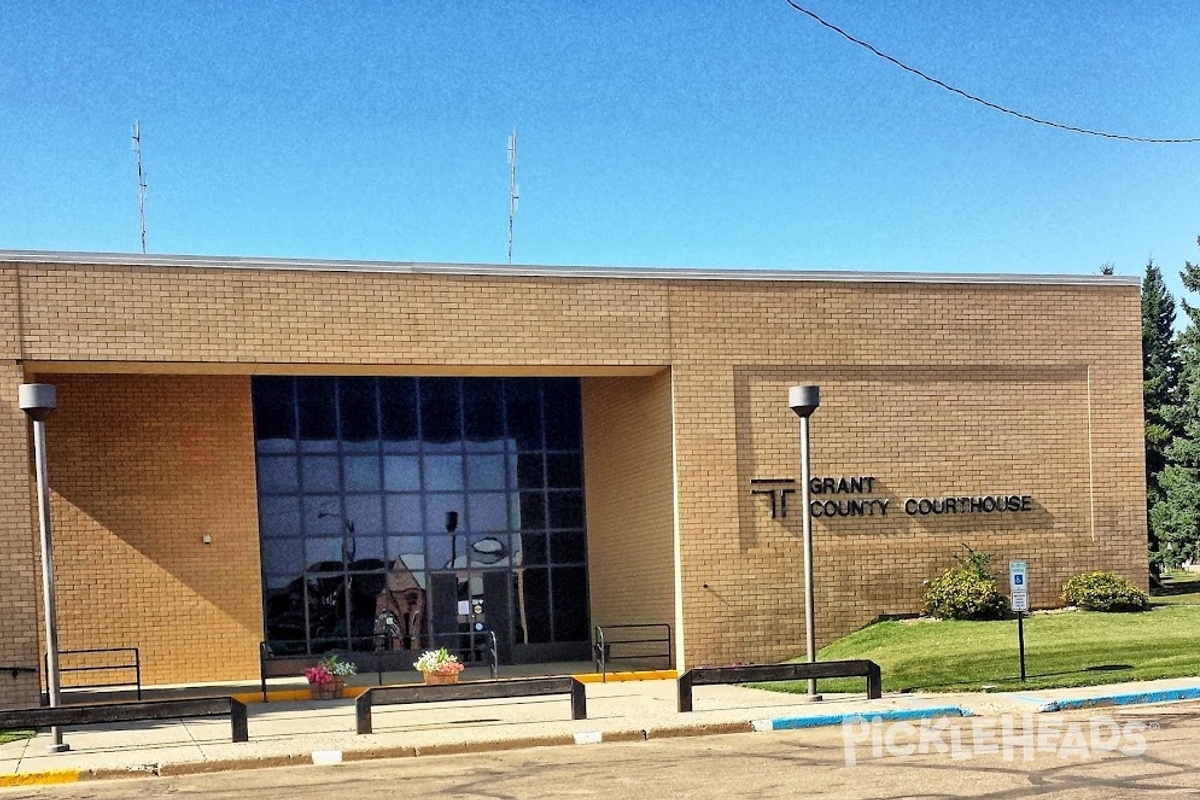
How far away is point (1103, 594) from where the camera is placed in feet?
77.6

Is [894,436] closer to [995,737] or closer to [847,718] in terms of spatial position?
[847,718]

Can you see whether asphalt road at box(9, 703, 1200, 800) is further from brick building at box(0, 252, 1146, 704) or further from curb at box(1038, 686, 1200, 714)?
brick building at box(0, 252, 1146, 704)

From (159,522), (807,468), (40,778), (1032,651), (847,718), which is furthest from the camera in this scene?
(159,522)

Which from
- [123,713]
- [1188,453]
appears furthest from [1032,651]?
[1188,453]

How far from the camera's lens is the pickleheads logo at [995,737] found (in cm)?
1318

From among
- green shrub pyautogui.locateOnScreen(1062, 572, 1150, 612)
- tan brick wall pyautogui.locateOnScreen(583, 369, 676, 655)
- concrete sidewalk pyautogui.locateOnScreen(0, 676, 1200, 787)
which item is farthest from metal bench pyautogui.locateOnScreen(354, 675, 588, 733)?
green shrub pyautogui.locateOnScreen(1062, 572, 1150, 612)

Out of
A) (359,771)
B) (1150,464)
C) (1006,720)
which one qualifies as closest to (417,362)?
(359,771)

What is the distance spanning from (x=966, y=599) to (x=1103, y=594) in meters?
2.64

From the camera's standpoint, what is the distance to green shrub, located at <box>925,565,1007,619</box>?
22891 millimetres

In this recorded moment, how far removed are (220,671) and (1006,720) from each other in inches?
570

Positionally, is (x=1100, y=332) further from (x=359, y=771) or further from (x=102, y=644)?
(x=102, y=644)

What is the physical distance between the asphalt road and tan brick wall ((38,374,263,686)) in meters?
10.9

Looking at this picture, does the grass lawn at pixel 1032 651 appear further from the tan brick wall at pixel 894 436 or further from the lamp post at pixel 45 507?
the lamp post at pixel 45 507

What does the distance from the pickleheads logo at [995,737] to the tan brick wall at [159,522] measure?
12.9 metres
